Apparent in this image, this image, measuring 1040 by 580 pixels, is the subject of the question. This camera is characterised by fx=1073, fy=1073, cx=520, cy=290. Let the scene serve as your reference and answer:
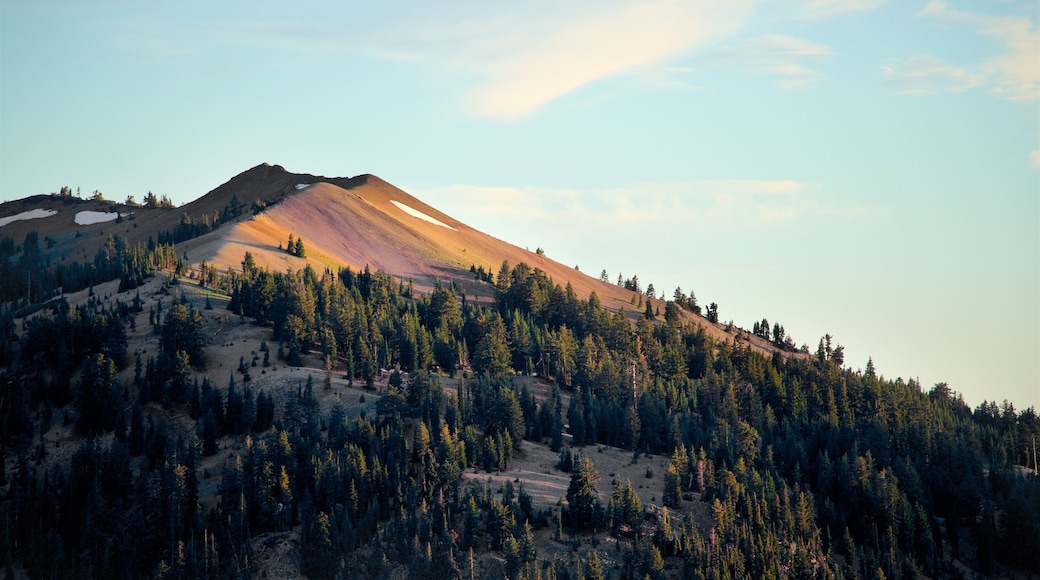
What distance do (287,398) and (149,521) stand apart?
30.2 metres

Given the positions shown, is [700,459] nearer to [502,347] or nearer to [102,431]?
[502,347]

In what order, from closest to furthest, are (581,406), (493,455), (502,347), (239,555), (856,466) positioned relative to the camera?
(239,555) < (493,455) < (856,466) < (581,406) < (502,347)

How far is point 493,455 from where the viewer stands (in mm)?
135125

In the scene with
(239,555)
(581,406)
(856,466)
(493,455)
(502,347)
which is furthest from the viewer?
(502,347)

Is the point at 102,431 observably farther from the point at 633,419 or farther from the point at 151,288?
the point at 633,419

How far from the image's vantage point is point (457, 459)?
13025 centimetres

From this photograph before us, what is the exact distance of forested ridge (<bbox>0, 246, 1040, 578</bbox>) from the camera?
390ft

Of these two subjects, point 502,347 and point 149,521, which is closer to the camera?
point 149,521

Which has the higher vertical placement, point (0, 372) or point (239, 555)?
point (0, 372)

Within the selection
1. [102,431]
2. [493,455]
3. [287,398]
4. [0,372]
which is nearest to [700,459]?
[493,455]

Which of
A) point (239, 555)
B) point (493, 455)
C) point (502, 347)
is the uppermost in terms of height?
point (502, 347)

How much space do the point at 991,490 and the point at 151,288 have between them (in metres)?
139

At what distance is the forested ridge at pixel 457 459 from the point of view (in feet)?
390

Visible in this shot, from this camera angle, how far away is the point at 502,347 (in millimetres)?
177625
